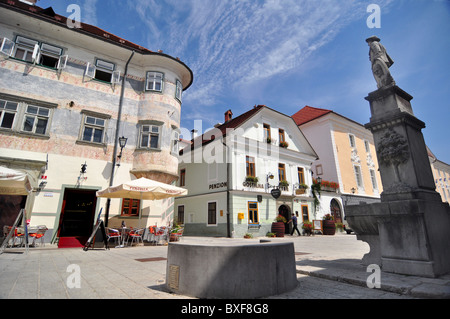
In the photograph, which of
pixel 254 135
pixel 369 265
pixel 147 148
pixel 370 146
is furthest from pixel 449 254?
pixel 370 146

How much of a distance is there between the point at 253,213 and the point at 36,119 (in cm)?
1463

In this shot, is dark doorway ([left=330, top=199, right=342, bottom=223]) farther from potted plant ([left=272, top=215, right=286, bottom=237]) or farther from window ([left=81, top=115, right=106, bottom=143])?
window ([left=81, top=115, right=106, bottom=143])

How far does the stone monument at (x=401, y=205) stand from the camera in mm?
4062

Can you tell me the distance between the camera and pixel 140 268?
5.35m

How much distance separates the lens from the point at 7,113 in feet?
35.6

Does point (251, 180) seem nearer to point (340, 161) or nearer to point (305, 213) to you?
point (305, 213)

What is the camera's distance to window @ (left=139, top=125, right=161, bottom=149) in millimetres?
13541

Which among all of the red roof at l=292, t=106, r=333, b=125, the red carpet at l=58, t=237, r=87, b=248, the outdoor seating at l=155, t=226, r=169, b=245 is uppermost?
the red roof at l=292, t=106, r=333, b=125

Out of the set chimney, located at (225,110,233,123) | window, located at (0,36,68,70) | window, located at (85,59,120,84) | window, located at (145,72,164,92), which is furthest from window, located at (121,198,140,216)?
chimney, located at (225,110,233,123)

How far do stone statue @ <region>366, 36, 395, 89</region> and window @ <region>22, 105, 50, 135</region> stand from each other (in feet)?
44.8

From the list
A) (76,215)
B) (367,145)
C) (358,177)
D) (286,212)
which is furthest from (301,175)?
(76,215)

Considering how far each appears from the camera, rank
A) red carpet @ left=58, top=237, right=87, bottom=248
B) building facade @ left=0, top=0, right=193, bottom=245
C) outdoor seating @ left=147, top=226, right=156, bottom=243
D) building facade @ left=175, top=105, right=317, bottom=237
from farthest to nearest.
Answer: building facade @ left=175, top=105, right=317, bottom=237, outdoor seating @ left=147, top=226, right=156, bottom=243, building facade @ left=0, top=0, right=193, bottom=245, red carpet @ left=58, top=237, right=87, bottom=248

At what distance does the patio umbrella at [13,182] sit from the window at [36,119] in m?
3.31
